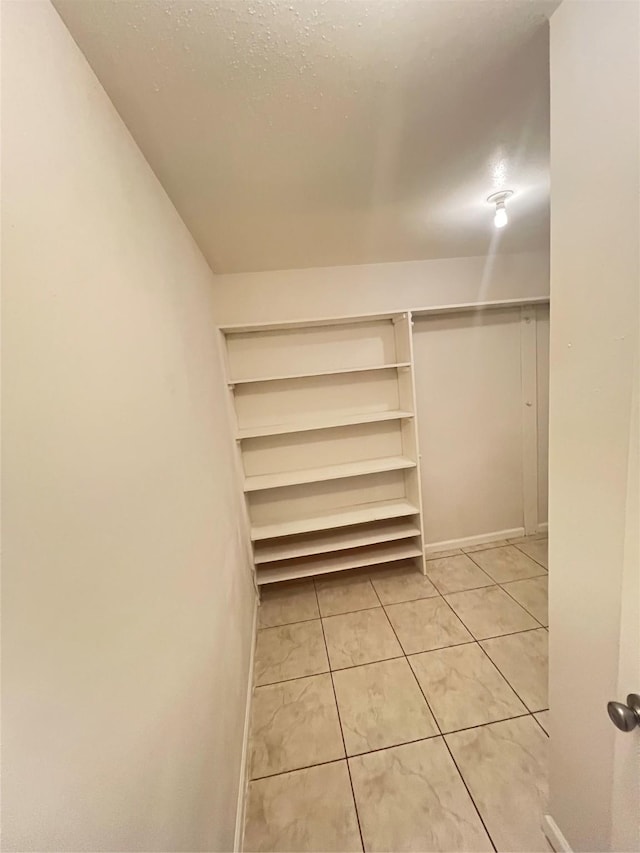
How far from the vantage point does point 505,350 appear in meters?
2.77

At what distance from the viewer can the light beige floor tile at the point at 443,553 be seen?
9.46ft

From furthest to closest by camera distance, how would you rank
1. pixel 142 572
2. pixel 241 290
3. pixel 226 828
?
pixel 241 290
pixel 226 828
pixel 142 572

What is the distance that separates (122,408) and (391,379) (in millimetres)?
2206

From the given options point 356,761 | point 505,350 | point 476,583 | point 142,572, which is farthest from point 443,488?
point 142,572

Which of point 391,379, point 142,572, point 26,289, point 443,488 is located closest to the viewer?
point 26,289

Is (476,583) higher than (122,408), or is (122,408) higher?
(122,408)

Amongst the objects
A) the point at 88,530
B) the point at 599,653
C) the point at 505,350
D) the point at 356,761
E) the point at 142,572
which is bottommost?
the point at 356,761

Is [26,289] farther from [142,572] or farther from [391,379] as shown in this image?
[391,379]

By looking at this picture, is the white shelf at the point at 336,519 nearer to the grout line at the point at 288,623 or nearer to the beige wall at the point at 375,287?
the grout line at the point at 288,623

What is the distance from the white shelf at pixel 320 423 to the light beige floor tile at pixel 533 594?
147 centimetres

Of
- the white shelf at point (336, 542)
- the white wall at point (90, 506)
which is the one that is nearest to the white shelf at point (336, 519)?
the white shelf at point (336, 542)

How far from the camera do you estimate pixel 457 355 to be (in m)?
2.74

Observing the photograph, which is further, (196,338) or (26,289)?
(196,338)

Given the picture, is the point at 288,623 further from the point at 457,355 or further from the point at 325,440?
the point at 457,355
